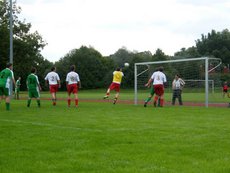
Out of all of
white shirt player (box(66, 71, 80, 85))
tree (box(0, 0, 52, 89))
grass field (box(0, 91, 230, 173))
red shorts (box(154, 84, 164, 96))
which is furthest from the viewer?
tree (box(0, 0, 52, 89))

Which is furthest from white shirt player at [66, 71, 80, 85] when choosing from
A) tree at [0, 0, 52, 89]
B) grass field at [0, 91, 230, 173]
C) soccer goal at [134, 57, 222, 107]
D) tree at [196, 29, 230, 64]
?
tree at [196, 29, 230, 64]

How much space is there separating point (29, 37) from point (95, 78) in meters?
34.8

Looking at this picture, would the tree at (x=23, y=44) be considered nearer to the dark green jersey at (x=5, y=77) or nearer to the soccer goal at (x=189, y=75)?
the soccer goal at (x=189, y=75)

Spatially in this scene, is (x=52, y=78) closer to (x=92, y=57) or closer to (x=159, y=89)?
(x=159, y=89)

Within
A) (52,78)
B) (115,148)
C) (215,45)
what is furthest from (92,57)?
(115,148)

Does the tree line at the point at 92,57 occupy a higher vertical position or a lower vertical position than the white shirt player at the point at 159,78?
higher

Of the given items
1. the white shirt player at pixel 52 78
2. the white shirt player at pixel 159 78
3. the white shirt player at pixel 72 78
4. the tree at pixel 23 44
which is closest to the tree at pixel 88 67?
the tree at pixel 23 44

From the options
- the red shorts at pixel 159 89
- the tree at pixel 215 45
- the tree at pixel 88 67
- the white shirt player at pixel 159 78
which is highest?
the tree at pixel 215 45

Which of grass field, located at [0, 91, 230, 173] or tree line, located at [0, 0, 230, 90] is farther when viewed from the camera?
tree line, located at [0, 0, 230, 90]

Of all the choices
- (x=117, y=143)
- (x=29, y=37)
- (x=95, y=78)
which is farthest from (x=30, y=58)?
(x=117, y=143)

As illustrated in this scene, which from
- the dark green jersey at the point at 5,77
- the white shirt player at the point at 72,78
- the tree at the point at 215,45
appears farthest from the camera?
the tree at the point at 215,45

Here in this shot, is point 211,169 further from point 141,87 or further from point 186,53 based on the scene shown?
point 186,53

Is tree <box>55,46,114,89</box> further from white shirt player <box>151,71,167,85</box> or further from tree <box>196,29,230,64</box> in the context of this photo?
white shirt player <box>151,71,167,85</box>

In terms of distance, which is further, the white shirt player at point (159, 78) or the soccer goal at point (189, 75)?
the soccer goal at point (189, 75)
